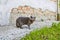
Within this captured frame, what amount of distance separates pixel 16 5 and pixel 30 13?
1.71ft

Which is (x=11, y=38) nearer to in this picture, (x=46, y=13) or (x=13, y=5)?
(x=13, y=5)

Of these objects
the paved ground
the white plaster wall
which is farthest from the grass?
the white plaster wall

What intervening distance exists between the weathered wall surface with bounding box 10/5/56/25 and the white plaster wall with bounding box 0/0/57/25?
0.11 m

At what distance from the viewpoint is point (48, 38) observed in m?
3.29

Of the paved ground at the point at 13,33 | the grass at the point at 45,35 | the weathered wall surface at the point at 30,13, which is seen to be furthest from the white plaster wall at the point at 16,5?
the grass at the point at 45,35

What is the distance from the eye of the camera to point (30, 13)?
7.02 m

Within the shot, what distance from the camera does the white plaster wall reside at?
6602mm

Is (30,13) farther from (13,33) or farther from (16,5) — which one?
(13,33)

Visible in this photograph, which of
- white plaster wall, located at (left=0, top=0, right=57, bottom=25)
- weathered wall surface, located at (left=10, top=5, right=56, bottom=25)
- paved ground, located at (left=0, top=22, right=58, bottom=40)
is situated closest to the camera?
paved ground, located at (left=0, top=22, right=58, bottom=40)

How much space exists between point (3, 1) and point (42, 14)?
131 centimetres

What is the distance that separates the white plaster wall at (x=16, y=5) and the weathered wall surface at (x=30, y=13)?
0.11 metres

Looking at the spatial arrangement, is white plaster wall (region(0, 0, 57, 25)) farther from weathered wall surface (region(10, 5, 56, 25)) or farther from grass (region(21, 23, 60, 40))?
grass (region(21, 23, 60, 40))

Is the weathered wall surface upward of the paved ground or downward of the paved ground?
upward

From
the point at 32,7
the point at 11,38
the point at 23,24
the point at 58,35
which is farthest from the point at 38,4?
the point at 58,35
